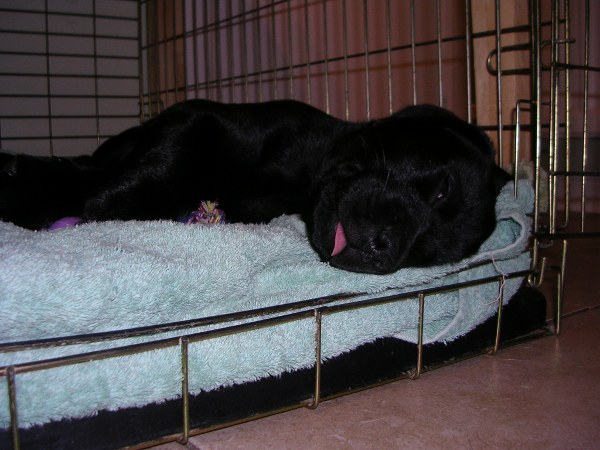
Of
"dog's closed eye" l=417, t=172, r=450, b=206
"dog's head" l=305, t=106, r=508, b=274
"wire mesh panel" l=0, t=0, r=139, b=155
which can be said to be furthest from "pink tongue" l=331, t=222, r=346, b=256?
"wire mesh panel" l=0, t=0, r=139, b=155

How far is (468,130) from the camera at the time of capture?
1257 mm

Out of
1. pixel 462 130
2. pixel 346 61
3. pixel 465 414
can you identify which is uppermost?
pixel 346 61

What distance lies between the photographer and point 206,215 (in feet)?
4.42

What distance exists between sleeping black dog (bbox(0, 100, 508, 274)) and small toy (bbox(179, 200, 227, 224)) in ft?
0.07

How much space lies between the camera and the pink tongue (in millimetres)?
1006

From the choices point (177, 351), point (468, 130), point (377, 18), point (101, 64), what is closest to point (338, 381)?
point (177, 351)

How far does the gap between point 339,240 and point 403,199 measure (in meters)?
0.14

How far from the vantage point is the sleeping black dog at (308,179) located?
3.37ft

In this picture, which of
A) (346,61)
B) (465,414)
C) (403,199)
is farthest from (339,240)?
(346,61)

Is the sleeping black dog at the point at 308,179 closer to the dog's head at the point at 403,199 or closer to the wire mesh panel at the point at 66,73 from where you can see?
the dog's head at the point at 403,199

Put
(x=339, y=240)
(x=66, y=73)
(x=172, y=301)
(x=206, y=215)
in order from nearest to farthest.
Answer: (x=172, y=301), (x=339, y=240), (x=206, y=215), (x=66, y=73)

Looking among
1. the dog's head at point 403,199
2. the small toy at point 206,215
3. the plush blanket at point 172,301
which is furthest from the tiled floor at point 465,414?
the small toy at point 206,215

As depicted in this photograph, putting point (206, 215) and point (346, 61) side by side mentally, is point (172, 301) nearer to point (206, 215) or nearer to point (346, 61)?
point (206, 215)

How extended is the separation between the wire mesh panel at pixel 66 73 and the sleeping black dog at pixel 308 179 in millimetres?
1272
